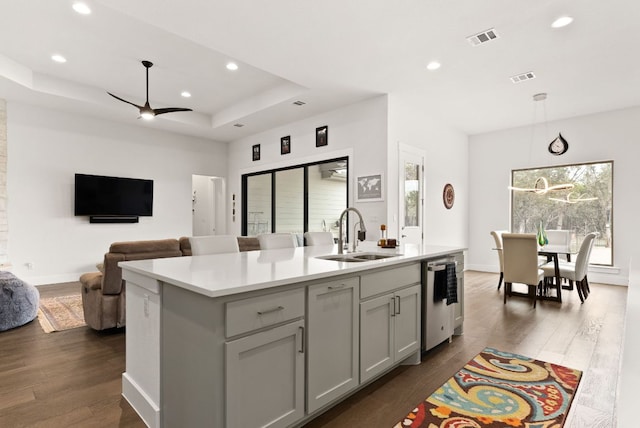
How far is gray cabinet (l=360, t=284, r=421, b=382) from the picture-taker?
2170 millimetres

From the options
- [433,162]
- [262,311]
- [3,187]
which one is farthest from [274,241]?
[3,187]

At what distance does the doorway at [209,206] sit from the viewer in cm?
843

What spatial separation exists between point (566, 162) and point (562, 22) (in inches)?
158

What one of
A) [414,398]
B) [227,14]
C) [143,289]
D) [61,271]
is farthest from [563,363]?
[61,271]

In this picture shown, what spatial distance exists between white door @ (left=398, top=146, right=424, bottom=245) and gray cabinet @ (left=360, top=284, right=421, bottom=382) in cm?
277

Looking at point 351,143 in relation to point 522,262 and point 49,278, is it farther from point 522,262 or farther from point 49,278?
point 49,278

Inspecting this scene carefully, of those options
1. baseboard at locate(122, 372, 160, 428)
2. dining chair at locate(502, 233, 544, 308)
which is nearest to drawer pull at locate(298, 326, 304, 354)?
baseboard at locate(122, 372, 160, 428)

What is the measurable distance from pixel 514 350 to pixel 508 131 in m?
5.47

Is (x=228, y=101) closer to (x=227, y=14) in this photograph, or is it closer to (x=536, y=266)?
(x=227, y=14)

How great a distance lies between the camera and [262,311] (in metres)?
1.56

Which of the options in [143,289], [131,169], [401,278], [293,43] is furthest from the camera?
[131,169]

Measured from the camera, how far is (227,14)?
3.12 m

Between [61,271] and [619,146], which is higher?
[619,146]

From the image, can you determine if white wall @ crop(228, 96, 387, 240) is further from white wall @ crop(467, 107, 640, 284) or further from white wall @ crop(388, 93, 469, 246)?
white wall @ crop(467, 107, 640, 284)
